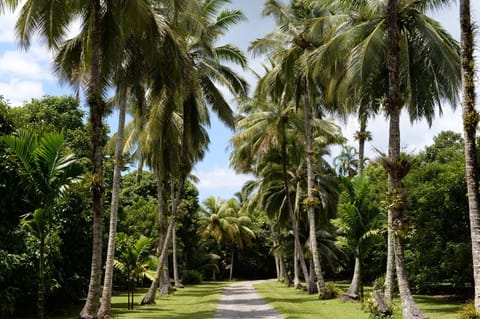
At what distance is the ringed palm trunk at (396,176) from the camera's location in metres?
11.8

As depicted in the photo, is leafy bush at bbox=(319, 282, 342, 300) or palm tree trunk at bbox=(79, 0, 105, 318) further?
leafy bush at bbox=(319, 282, 342, 300)

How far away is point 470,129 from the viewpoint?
36.0 feet

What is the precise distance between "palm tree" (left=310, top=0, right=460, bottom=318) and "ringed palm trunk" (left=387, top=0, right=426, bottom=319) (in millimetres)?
26

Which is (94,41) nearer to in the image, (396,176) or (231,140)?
(396,176)

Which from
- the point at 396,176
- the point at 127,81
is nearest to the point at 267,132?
the point at 127,81

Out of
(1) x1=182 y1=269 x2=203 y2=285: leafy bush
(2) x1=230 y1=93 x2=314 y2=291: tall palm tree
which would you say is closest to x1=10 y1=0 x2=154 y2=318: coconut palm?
(2) x1=230 y1=93 x2=314 y2=291: tall palm tree

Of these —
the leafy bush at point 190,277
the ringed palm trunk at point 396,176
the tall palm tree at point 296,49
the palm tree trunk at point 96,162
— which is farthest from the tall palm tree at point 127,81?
the leafy bush at point 190,277

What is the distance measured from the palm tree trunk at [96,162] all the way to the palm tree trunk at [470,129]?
29.0ft

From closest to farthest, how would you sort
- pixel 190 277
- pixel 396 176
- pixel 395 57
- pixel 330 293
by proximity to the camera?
pixel 396 176
pixel 395 57
pixel 330 293
pixel 190 277

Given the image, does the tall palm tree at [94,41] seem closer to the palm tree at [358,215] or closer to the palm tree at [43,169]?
the palm tree at [43,169]

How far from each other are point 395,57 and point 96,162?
8290mm

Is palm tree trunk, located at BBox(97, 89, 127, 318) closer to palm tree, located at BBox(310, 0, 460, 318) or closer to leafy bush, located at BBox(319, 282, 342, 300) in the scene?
palm tree, located at BBox(310, 0, 460, 318)

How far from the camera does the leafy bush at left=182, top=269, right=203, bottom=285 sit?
4241 cm

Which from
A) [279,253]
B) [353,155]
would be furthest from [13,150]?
[353,155]
